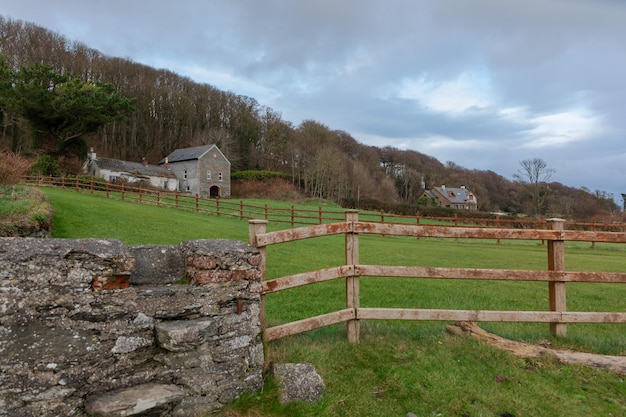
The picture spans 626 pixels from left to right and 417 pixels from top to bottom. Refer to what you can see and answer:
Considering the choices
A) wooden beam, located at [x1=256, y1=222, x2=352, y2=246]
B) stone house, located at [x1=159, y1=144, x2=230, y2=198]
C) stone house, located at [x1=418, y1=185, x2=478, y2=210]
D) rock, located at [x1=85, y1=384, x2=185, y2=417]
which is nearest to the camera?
rock, located at [x1=85, y1=384, x2=185, y2=417]

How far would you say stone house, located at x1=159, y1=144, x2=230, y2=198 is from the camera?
52156 mm

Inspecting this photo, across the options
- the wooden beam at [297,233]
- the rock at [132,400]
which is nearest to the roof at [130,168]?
the wooden beam at [297,233]

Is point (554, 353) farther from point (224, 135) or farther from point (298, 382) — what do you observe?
point (224, 135)

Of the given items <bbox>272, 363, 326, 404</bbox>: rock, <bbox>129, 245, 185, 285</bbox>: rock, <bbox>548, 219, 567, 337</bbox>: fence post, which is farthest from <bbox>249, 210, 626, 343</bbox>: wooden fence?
<bbox>129, 245, 185, 285</bbox>: rock

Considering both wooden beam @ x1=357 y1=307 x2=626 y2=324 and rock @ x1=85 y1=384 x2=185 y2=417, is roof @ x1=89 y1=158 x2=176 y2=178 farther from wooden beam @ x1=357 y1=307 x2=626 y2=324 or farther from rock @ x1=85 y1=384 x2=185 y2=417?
rock @ x1=85 y1=384 x2=185 y2=417

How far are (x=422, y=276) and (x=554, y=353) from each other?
1.63 metres

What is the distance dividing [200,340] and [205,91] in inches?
3278

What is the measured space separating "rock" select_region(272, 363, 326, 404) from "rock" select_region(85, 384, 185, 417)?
2.75 feet

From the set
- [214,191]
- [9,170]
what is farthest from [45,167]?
[9,170]

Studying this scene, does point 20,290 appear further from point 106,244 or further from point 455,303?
point 455,303

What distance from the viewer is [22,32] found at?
57250mm

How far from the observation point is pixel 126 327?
2.53 m

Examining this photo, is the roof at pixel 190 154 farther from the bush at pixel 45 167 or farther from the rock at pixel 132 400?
the rock at pixel 132 400

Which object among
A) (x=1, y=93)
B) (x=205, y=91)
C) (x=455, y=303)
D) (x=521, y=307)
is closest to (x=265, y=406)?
(x=455, y=303)
